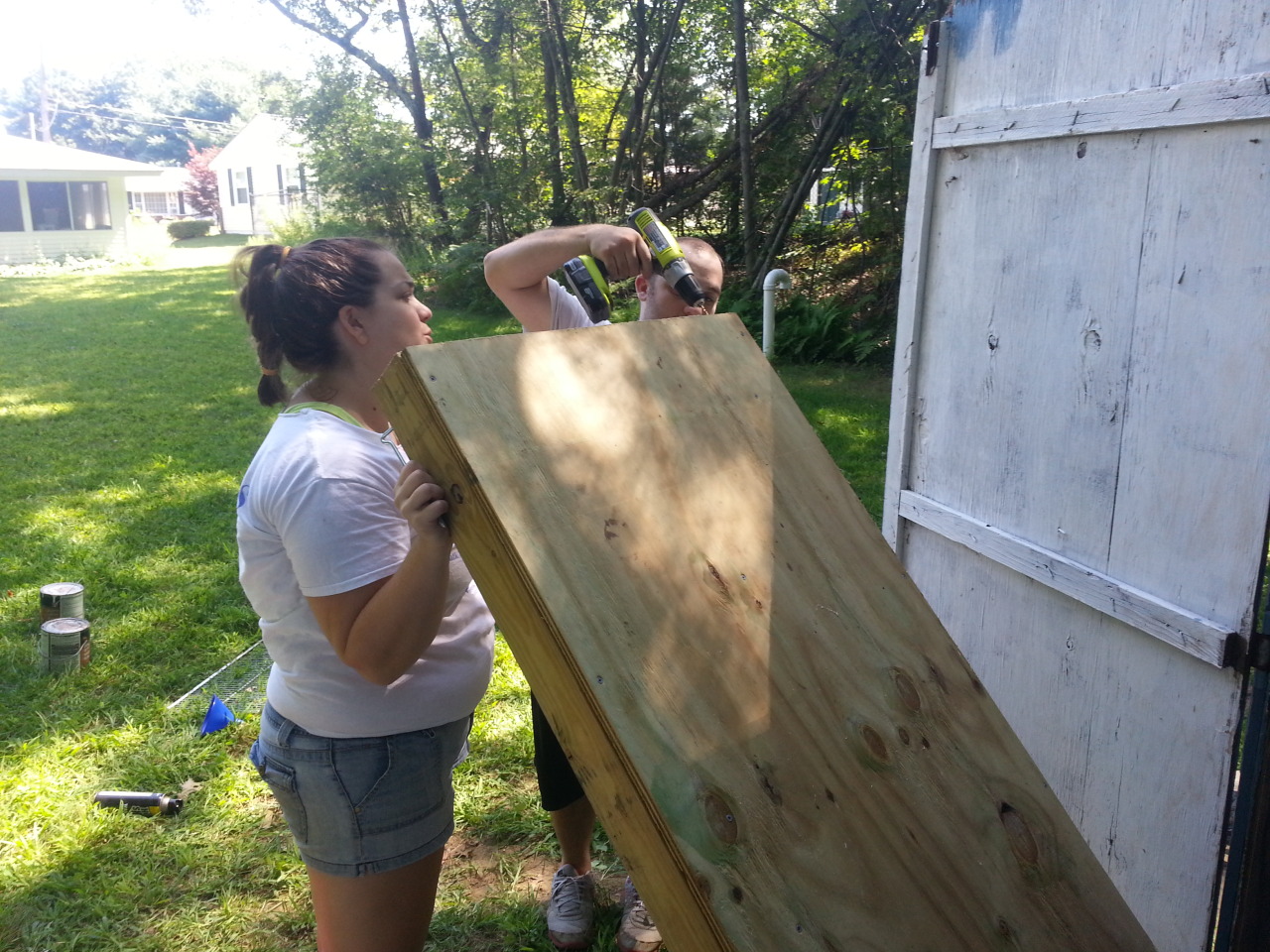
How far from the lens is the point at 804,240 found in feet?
37.9

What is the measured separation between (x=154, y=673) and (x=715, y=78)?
423 inches

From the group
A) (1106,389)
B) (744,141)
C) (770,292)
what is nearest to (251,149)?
(744,141)

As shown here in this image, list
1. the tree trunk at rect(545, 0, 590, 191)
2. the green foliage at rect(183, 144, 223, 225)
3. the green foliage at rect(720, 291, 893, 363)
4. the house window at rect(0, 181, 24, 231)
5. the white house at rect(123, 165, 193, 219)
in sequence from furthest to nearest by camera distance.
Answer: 1. the white house at rect(123, 165, 193, 219)
2. the green foliage at rect(183, 144, 223, 225)
3. the house window at rect(0, 181, 24, 231)
4. the tree trunk at rect(545, 0, 590, 191)
5. the green foliage at rect(720, 291, 893, 363)

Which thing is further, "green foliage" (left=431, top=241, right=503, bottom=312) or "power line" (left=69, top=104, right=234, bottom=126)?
"power line" (left=69, top=104, right=234, bottom=126)

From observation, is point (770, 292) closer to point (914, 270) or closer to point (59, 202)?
point (914, 270)

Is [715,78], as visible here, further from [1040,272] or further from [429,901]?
[429,901]

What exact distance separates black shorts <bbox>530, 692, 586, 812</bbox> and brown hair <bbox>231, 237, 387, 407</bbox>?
1.12m

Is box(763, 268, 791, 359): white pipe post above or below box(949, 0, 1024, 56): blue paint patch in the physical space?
below

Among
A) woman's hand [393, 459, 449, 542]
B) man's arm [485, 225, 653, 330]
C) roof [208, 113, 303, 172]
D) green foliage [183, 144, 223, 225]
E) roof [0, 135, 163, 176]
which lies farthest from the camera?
green foliage [183, 144, 223, 225]

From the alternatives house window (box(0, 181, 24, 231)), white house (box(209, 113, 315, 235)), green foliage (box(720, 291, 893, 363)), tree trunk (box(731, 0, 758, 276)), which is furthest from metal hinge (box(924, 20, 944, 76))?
white house (box(209, 113, 315, 235))

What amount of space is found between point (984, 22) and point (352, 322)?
1.85 meters

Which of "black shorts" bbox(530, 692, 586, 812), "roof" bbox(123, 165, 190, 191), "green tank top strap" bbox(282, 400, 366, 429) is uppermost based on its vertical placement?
"roof" bbox(123, 165, 190, 191)

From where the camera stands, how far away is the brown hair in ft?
5.90

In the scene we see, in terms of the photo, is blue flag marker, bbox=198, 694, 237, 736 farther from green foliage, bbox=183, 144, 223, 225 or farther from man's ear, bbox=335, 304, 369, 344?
green foliage, bbox=183, 144, 223, 225
